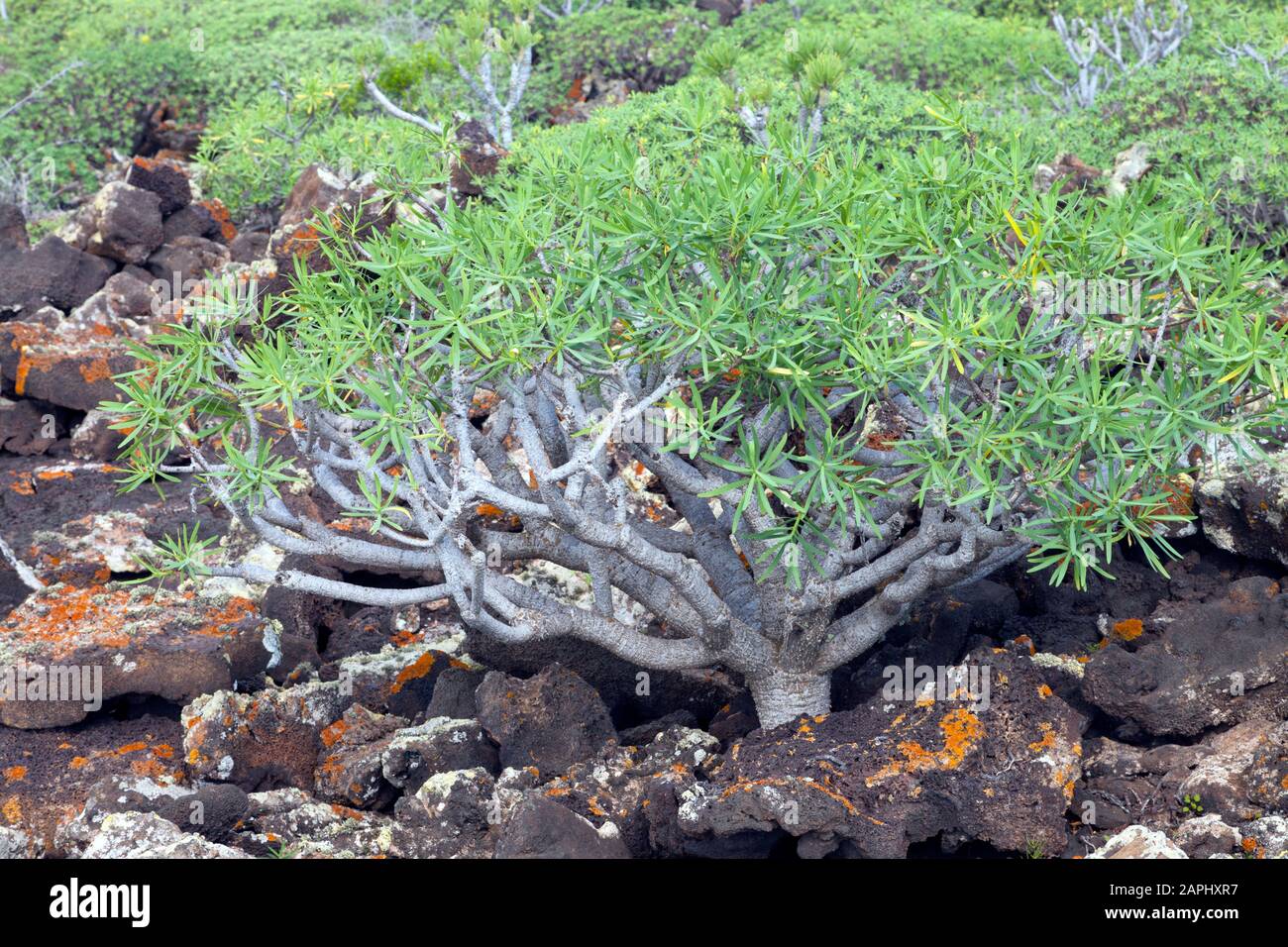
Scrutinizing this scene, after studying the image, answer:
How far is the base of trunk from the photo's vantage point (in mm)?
6391

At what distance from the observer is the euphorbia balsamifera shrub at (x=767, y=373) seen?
510 cm

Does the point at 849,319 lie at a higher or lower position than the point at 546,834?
higher

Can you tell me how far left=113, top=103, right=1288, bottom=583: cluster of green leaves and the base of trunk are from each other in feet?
3.07

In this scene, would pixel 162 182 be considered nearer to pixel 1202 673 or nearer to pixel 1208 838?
pixel 1202 673

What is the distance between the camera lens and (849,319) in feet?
17.0

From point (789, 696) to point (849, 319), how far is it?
202 cm

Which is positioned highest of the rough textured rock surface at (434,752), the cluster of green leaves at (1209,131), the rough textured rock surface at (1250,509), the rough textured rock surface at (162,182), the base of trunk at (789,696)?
the cluster of green leaves at (1209,131)

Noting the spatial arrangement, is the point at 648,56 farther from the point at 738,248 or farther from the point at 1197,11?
the point at 738,248

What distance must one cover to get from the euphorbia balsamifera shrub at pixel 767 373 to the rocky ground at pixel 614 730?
1.75ft

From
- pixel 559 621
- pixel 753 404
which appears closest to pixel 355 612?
pixel 559 621

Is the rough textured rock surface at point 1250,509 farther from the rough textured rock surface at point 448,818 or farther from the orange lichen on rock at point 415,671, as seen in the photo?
the orange lichen on rock at point 415,671

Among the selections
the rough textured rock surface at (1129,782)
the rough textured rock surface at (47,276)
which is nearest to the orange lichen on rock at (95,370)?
the rough textured rock surface at (47,276)

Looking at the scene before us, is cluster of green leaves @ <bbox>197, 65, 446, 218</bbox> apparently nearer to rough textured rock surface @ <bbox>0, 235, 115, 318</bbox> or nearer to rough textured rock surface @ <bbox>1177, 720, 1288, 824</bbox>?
rough textured rock surface @ <bbox>0, 235, 115, 318</bbox>

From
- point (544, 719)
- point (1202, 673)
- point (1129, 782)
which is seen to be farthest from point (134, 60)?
point (1129, 782)
